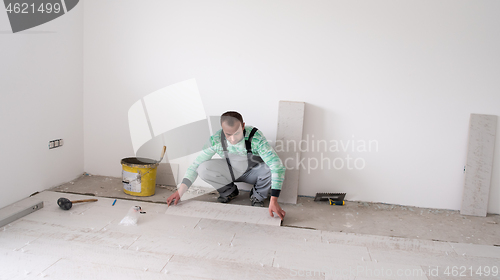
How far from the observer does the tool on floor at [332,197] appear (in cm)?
314

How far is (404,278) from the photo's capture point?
199cm

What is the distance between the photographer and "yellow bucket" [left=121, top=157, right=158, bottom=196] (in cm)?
306

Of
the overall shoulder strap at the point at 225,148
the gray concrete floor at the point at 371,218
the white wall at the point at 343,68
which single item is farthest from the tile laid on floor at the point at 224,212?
the white wall at the point at 343,68

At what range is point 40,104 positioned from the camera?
294 cm

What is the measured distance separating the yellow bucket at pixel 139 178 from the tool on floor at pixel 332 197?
156 centimetres

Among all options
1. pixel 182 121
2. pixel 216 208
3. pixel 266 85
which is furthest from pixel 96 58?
pixel 216 208

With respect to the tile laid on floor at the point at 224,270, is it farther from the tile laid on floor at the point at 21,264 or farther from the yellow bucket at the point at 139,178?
the yellow bucket at the point at 139,178

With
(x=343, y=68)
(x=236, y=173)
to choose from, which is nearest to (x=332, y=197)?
(x=236, y=173)

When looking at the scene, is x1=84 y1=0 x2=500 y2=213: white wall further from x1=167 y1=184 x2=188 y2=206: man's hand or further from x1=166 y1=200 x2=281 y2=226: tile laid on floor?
x1=167 y1=184 x2=188 y2=206: man's hand

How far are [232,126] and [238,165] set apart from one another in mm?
572

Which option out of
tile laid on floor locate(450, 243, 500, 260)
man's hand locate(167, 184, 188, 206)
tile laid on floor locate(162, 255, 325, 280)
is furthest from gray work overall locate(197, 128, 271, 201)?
tile laid on floor locate(450, 243, 500, 260)

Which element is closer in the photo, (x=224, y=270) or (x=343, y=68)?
(x=224, y=270)

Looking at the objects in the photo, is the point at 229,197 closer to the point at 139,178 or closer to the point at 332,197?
the point at 139,178

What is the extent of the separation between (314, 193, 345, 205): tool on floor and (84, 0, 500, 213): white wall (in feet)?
0.32
